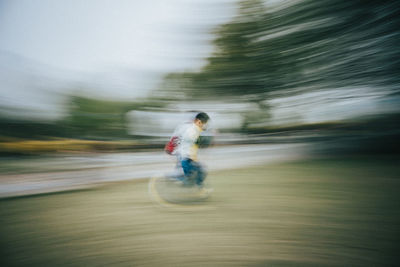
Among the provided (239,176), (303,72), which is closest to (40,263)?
(239,176)

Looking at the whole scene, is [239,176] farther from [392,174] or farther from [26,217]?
[26,217]

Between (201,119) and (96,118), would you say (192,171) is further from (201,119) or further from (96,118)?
(96,118)

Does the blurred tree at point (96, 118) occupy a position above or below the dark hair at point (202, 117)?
above

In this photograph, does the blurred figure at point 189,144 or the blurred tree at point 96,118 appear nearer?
the blurred figure at point 189,144

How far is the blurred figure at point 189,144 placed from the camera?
3412 millimetres

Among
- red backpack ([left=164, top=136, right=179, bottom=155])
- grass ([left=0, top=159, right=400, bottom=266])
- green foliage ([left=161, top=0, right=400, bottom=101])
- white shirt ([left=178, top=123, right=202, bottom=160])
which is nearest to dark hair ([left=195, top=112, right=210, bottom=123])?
white shirt ([left=178, top=123, right=202, bottom=160])

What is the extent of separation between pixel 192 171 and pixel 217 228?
103cm

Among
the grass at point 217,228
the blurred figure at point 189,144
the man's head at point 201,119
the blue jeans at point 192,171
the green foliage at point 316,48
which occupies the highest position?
the green foliage at point 316,48

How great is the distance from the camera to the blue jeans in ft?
11.5

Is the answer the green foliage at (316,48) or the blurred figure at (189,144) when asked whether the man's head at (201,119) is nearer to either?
the blurred figure at (189,144)

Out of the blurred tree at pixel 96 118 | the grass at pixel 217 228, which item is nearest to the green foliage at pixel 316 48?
the grass at pixel 217 228

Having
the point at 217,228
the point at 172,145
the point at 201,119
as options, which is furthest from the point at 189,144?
the point at 217,228

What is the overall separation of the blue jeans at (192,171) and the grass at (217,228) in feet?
1.55

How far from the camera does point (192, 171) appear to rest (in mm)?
3590
